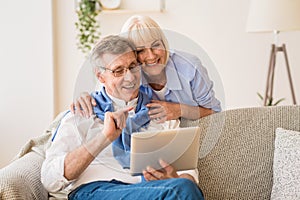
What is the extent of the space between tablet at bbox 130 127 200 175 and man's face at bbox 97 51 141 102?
0.47 feet

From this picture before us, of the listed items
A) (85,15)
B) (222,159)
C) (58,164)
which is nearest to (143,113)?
(58,164)

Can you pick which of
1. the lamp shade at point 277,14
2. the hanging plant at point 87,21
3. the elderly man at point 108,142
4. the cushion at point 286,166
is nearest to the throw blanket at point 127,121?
the elderly man at point 108,142

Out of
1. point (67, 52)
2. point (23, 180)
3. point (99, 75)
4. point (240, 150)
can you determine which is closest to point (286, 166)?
point (240, 150)

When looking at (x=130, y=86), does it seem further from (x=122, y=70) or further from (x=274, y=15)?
(x=274, y=15)

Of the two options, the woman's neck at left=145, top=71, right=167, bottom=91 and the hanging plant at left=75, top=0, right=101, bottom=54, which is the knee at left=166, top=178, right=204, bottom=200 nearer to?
the woman's neck at left=145, top=71, right=167, bottom=91

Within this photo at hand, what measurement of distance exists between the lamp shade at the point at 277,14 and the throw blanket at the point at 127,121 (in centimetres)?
142

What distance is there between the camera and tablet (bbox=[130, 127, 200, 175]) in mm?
1605

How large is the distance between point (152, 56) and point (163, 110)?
0.20 meters

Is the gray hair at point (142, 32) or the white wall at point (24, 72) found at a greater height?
the gray hair at point (142, 32)

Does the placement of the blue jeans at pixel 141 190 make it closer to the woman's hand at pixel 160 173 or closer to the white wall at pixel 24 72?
the woman's hand at pixel 160 173

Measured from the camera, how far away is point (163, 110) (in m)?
1.79

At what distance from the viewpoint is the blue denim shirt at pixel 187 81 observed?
5.86ft

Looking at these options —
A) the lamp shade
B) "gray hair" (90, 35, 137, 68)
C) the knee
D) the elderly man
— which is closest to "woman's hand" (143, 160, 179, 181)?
the elderly man

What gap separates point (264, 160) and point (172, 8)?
1.60 metres
